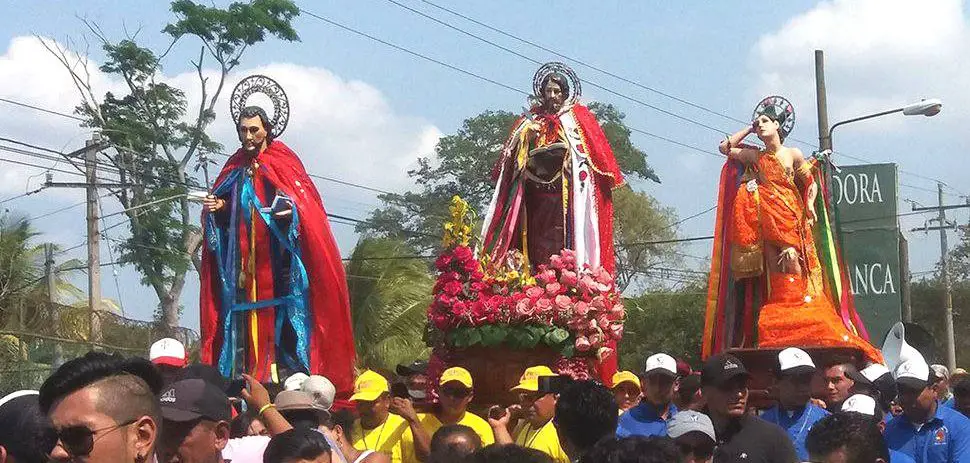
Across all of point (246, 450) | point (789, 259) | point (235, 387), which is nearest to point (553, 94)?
point (789, 259)

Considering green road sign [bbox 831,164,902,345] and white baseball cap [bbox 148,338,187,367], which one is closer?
white baseball cap [bbox 148,338,187,367]

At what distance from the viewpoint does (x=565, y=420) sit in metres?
5.66

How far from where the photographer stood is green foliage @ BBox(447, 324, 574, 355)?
9.16m

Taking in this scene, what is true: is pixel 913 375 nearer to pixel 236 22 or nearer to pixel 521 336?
pixel 521 336

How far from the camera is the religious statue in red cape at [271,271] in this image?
36.6ft

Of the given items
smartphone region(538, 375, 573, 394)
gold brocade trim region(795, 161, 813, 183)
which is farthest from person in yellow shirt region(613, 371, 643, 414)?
gold brocade trim region(795, 161, 813, 183)

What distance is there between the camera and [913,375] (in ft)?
24.2

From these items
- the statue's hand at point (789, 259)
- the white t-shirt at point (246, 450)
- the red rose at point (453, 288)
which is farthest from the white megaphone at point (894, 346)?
the white t-shirt at point (246, 450)

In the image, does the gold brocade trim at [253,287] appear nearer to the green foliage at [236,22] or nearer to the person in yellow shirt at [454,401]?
the person in yellow shirt at [454,401]

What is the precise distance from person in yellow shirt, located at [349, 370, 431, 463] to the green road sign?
13114 millimetres

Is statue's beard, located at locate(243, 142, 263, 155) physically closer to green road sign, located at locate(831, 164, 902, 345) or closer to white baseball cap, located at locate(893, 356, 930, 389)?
white baseball cap, located at locate(893, 356, 930, 389)

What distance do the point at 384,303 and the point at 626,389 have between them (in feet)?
60.3

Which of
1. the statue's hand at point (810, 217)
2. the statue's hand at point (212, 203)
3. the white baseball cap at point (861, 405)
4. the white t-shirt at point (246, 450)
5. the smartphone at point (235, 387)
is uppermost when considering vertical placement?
the statue's hand at point (212, 203)

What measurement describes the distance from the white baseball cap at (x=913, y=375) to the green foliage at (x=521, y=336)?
7.59 ft
